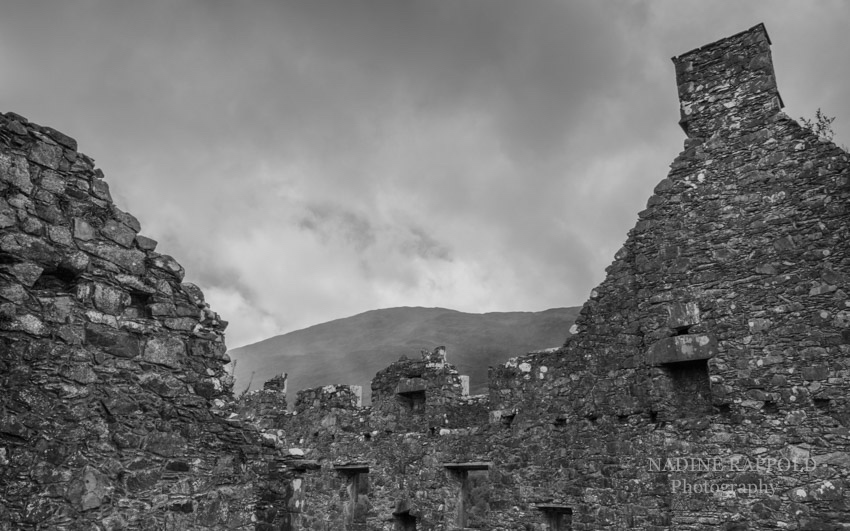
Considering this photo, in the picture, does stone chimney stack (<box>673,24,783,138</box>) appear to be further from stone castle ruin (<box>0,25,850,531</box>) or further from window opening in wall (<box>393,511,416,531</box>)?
Answer: window opening in wall (<box>393,511,416,531</box>)

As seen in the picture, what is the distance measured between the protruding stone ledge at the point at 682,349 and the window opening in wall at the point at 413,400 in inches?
231

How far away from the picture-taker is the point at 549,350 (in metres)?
10.8

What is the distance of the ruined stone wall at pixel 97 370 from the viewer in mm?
5285

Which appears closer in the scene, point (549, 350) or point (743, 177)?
point (743, 177)

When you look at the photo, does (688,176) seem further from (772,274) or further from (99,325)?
(99,325)

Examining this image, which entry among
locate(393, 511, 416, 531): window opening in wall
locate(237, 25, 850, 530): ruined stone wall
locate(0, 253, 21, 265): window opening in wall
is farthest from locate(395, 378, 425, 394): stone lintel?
locate(0, 253, 21, 265): window opening in wall

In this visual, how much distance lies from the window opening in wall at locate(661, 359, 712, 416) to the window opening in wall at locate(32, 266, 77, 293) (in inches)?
302

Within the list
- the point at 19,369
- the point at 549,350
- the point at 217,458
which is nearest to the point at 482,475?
the point at 549,350

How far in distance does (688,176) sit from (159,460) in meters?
8.19

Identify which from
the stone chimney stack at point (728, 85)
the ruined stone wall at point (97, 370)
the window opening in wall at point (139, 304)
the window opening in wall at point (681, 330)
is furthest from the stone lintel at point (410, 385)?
the window opening in wall at point (139, 304)

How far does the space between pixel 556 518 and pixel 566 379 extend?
2.34 meters

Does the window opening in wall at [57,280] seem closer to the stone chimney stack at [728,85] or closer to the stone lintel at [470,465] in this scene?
the stone lintel at [470,465]

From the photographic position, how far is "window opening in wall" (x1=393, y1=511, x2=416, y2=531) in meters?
13.0

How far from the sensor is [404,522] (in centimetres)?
1317
